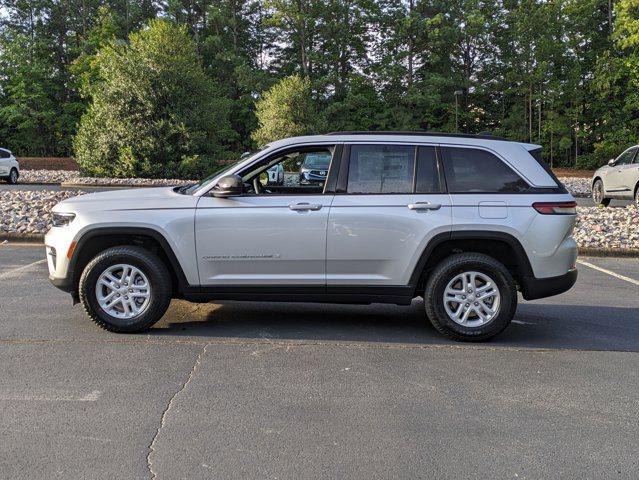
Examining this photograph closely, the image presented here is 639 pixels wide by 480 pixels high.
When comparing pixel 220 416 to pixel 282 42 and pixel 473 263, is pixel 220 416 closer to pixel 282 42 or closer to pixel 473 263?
pixel 473 263

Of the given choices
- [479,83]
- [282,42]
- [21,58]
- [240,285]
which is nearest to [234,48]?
[282,42]

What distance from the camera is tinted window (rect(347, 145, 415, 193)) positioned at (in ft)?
18.8

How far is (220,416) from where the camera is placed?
395 cm

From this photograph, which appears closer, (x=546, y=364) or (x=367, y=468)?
(x=367, y=468)

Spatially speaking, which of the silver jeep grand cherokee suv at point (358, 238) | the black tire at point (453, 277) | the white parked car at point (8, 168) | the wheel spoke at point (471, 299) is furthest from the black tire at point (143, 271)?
the white parked car at point (8, 168)

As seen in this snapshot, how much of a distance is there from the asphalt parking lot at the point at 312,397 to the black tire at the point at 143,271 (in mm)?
164

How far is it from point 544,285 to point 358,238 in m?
1.77

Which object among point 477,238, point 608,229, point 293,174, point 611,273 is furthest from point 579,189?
point 477,238

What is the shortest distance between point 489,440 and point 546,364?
1722 mm

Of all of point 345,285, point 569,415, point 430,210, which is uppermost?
point 430,210

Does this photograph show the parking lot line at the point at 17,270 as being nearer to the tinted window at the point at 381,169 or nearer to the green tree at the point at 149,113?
the tinted window at the point at 381,169

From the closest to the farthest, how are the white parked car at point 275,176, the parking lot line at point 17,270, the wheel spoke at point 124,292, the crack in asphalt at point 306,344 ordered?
1. the crack in asphalt at point 306,344
2. the wheel spoke at point 124,292
3. the white parked car at point 275,176
4. the parking lot line at point 17,270

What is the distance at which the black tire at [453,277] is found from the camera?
18.4 feet

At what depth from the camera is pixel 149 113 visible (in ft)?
89.7
